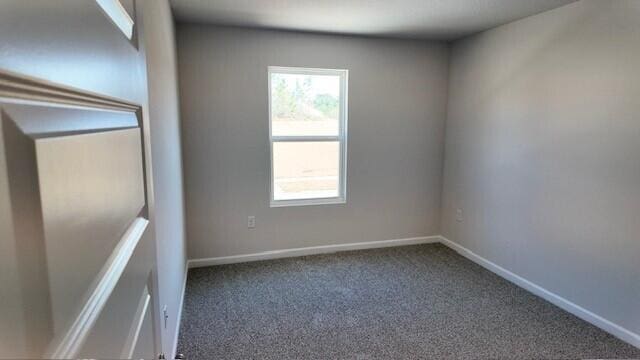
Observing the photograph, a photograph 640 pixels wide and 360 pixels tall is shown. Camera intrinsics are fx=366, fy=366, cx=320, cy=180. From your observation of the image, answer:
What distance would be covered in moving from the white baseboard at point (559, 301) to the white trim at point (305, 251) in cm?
52

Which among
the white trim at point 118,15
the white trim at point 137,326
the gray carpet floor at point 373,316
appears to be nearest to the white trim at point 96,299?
the white trim at point 137,326

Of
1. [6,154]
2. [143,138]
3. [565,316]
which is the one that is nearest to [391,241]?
[565,316]

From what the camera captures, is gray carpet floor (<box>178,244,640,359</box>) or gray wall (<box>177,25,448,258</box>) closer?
gray carpet floor (<box>178,244,640,359</box>)

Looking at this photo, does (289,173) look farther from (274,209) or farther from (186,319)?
(186,319)

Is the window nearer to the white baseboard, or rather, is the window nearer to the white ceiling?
the white ceiling

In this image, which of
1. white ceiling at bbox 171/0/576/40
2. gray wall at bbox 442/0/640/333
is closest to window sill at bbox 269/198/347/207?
gray wall at bbox 442/0/640/333

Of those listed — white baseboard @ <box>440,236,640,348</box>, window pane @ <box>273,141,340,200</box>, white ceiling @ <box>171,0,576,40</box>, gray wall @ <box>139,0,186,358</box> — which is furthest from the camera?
window pane @ <box>273,141,340,200</box>

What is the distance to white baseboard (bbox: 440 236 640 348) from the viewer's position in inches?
98.3

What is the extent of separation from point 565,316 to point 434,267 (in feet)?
3.88

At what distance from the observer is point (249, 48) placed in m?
3.56

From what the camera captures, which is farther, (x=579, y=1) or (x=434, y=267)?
(x=434, y=267)

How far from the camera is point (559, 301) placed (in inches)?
117

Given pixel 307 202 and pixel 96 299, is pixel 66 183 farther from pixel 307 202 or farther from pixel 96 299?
pixel 307 202

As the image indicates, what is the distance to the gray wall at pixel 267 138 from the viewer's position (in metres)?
3.53
